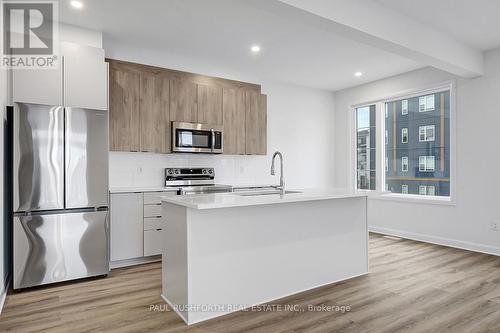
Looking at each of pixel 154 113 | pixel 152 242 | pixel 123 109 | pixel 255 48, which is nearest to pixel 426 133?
pixel 255 48

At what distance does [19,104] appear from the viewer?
2.99 meters

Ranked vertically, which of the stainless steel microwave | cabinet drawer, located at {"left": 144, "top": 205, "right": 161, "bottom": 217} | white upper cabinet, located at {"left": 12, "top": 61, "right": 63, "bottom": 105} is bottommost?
cabinet drawer, located at {"left": 144, "top": 205, "right": 161, "bottom": 217}

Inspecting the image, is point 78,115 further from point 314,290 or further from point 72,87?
point 314,290

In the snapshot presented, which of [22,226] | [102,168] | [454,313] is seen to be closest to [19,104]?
[102,168]

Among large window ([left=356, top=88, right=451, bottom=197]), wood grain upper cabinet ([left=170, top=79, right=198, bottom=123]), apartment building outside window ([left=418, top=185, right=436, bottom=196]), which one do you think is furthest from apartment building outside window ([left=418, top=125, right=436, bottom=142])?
wood grain upper cabinet ([left=170, top=79, right=198, bottom=123])

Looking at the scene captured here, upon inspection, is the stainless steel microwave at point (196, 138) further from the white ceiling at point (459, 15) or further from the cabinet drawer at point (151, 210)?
the white ceiling at point (459, 15)

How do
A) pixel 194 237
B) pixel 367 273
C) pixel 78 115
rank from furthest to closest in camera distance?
pixel 367 273
pixel 78 115
pixel 194 237

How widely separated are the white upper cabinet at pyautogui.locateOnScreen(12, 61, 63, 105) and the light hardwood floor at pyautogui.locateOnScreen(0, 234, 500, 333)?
185cm

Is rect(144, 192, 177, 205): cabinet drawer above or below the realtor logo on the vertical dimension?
below

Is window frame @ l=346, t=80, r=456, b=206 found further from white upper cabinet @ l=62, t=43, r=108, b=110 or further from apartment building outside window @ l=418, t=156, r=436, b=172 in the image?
white upper cabinet @ l=62, t=43, r=108, b=110

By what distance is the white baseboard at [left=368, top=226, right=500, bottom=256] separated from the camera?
423 centimetres

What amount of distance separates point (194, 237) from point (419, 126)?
4414 mm

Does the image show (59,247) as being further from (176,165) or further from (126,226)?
(176,165)

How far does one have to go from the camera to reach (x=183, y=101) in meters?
4.41
